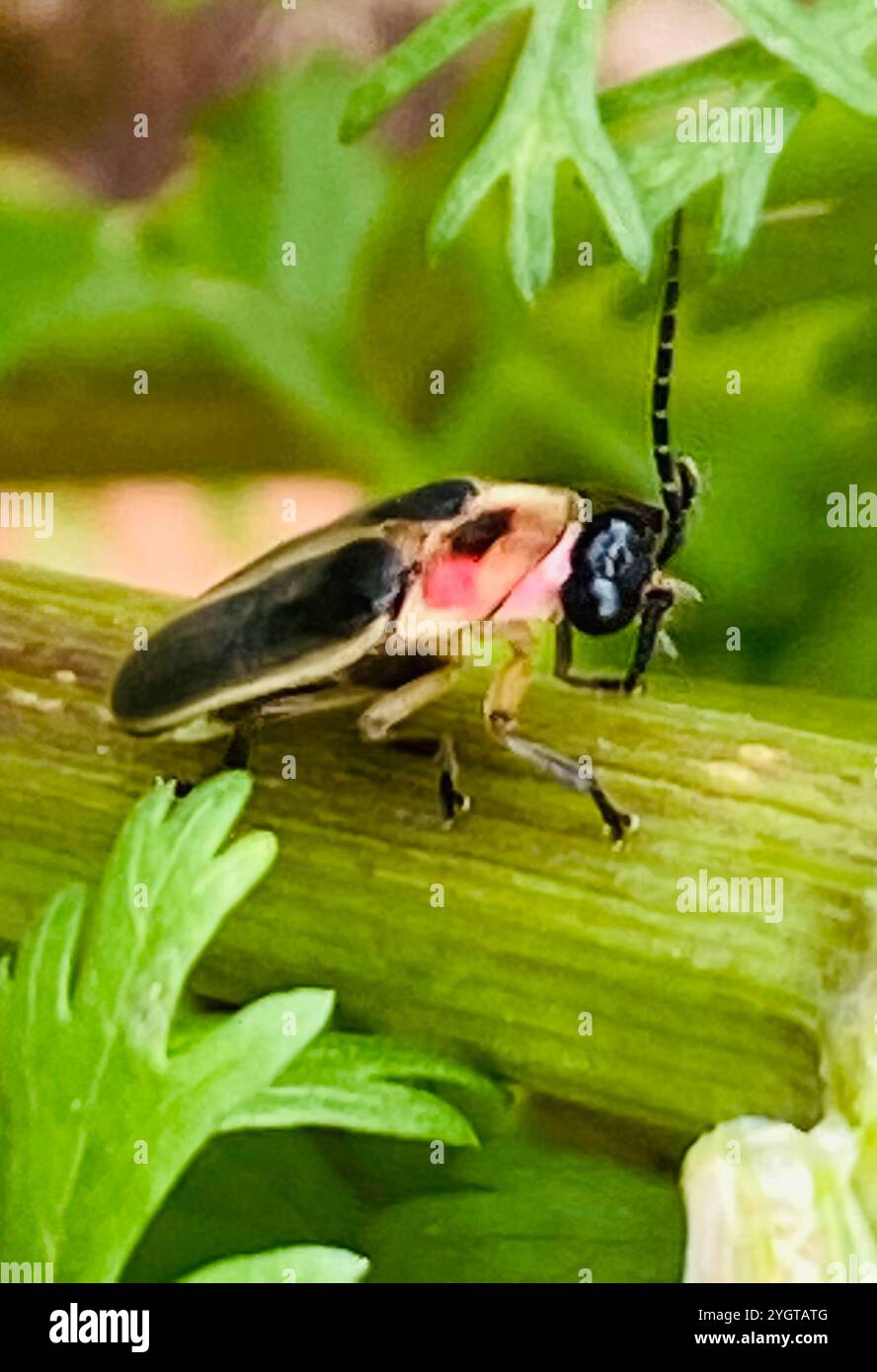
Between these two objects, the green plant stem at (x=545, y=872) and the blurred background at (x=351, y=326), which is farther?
the blurred background at (x=351, y=326)

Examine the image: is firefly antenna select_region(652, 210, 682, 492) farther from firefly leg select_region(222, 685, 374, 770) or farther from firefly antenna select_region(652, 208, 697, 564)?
firefly leg select_region(222, 685, 374, 770)

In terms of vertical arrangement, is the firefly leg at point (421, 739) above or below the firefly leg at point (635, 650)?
below

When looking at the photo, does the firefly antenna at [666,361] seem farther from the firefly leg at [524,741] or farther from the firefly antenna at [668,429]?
the firefly leg at [524,741]

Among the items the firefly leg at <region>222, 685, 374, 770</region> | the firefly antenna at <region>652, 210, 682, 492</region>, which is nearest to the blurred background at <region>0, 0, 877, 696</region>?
the firefly antenna at <region>652, 210, 682, 492</region>

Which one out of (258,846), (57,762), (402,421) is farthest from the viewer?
(402,421)

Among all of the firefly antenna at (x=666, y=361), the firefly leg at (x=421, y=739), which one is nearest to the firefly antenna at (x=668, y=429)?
the firefly antenna at (x=666, y=361)
